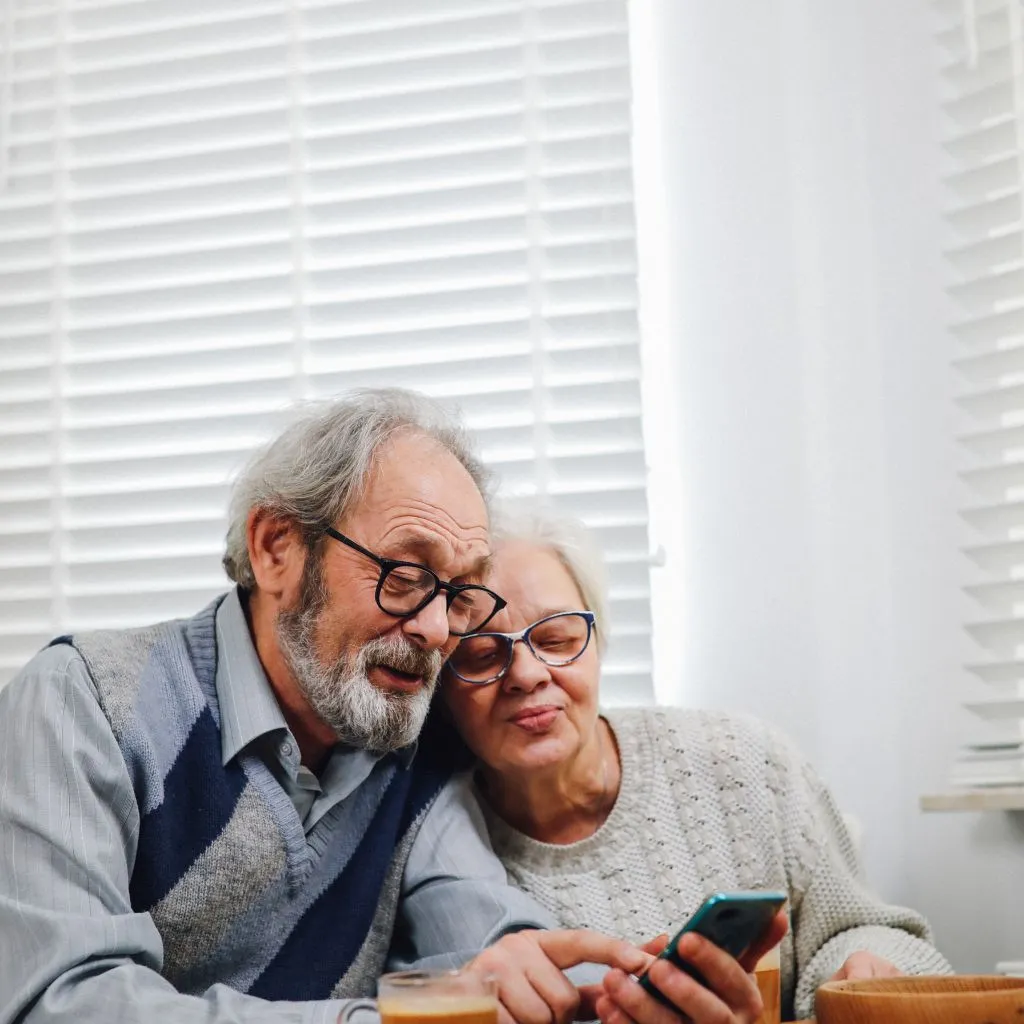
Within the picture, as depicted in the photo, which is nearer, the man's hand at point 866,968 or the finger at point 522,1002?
the finger at point 522,1002

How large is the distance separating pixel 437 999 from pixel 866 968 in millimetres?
679

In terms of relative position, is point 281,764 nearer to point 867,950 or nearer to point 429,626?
point 429,626

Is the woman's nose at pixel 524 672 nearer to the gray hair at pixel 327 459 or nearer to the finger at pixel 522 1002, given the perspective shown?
the gray hair at pixel 327 459

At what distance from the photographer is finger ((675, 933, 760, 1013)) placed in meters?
0.93

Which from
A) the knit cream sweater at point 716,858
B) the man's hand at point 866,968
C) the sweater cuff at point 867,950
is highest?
the knit cream sweater at point 716,858

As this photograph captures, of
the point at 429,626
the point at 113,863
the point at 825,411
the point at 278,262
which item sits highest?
the point at 278,262

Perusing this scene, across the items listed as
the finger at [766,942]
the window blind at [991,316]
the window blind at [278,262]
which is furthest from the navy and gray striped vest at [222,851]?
the window blind at [991,316]

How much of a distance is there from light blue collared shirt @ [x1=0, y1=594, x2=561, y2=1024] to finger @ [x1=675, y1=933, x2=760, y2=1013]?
1.19 ft

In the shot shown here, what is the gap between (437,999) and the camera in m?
0.89

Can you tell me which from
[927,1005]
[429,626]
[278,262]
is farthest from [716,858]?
[278,262]

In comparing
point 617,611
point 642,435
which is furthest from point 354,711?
point 642,435

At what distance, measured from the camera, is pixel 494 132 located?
2252 millimetres

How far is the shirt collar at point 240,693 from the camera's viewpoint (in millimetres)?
1396

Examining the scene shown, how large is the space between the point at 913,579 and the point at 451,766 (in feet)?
2.80
